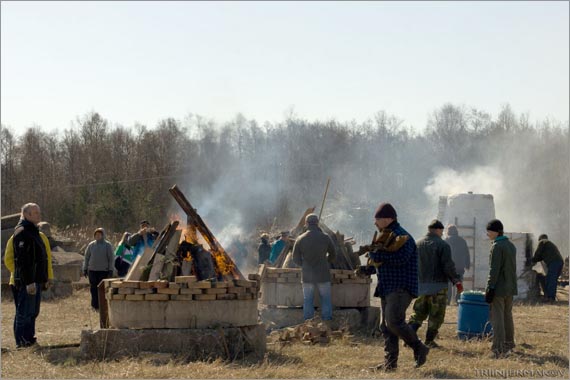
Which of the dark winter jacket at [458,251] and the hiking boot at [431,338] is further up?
the dark winter jacket at [458,251]

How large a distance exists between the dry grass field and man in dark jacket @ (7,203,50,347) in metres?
0.32

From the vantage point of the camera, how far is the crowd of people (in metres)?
8.84

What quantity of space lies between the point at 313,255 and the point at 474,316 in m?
2.36

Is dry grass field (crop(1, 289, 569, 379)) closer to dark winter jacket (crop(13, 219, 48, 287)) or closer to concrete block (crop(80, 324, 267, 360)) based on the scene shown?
concrete block (crop(80, 324, 267, 360))

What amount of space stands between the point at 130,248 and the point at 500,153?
44.9 meters

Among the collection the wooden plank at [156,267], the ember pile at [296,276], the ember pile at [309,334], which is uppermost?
the wooden plank at [156,267]

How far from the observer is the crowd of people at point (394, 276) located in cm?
884

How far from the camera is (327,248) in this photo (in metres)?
12.3

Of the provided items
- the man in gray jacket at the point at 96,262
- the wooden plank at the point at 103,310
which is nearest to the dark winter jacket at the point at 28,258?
the wooden plank at the point at 103,310

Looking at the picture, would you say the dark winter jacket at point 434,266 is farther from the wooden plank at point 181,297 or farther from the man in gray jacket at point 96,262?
the man in gray jacket at point 96,262

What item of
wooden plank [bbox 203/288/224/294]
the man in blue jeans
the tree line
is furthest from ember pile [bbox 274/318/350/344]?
the tree line

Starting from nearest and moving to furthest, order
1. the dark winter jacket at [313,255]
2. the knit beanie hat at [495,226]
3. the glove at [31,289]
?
the glove at [31,289] < the knit beanie hat at [495,226] < the dark winter jacket at [313,255]

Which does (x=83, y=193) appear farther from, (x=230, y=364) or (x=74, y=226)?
(x=230, y=364)

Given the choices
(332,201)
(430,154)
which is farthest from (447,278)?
(430,154)
